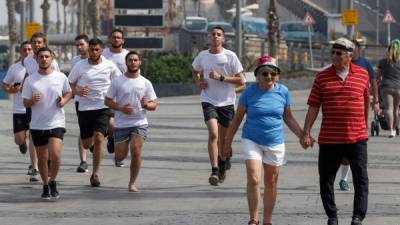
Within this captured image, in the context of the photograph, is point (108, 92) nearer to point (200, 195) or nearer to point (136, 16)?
point (200, 195)

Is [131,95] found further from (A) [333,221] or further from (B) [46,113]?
(A) [333,221]

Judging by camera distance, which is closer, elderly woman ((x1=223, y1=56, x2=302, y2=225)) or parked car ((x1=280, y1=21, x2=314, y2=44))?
elderly woman ((x1=223, y1=56, x2=302, y2=225))

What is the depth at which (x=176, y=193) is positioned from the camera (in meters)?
14.2

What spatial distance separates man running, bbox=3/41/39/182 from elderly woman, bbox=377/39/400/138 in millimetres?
6242

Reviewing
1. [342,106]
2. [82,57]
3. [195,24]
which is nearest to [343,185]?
[342,106]

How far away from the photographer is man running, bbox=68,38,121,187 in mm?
15406

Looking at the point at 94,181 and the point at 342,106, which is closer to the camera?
the point at 342,106

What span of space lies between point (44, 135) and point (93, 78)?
186 centimetres

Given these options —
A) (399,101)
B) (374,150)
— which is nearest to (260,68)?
(374,150)

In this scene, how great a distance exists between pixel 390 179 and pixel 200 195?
9.04 ft

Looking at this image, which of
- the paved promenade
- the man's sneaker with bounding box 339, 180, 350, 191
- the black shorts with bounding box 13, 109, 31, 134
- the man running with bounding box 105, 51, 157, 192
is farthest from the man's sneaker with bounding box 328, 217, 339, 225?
the black shorts with bounding box 13, 109, 31, 134

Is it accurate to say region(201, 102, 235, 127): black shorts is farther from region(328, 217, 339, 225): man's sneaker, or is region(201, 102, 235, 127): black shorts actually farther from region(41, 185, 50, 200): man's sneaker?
region(328, 217, 339, 225): man's sneaker

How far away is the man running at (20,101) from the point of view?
1570cm

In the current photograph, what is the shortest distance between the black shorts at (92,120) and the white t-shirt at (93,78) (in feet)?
0.19
